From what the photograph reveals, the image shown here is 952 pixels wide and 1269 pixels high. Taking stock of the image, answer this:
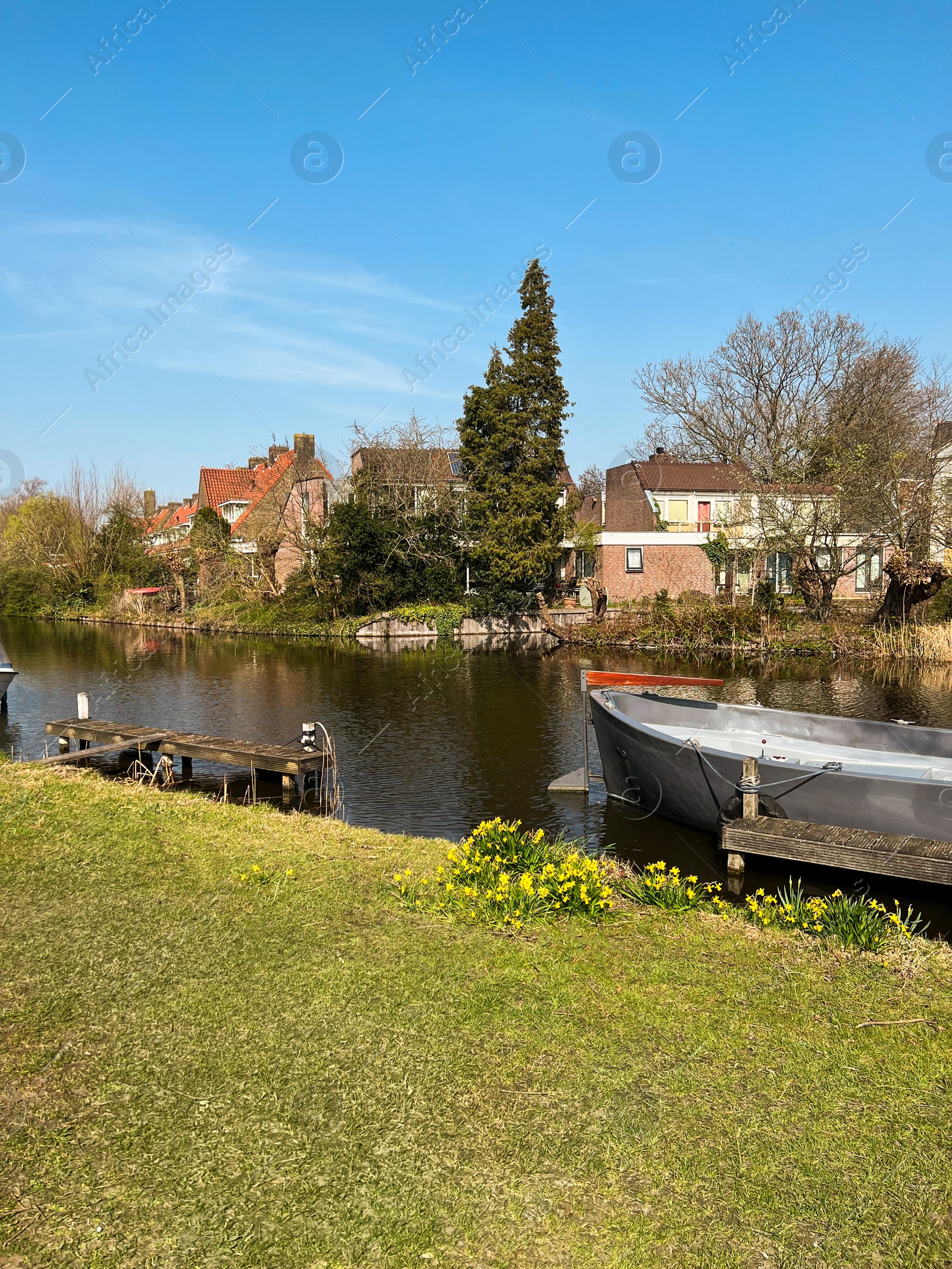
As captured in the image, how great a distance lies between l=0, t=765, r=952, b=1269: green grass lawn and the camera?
3.62 meters

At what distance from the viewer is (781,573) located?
46.5m

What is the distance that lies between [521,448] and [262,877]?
3786 centimetres

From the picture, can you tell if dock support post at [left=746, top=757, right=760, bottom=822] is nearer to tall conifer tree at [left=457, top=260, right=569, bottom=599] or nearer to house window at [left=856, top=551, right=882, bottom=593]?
tall conifer tree at [left=457, top=260, right=569, bottom=599]

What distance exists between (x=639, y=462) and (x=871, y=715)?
28.4 meters

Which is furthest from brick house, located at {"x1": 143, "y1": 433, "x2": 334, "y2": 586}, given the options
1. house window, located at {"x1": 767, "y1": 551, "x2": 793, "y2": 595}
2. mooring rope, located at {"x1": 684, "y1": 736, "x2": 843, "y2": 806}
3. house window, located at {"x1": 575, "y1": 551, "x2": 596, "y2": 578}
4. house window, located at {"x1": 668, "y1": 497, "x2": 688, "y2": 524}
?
mooring rope, located at {"x1": 684, "y1": 736, "x2": 843, "y2": 806}

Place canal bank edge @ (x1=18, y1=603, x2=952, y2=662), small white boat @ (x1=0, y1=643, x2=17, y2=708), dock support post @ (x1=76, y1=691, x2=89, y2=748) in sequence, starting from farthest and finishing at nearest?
canal bank edge @ (x1=18, y1=603, x2=952, y2=662) < small white boat @ (x1=0, y1=643, x2=17, y2=708) < dock support post @ (x1=76, y1=691, x2=89, y2=748)

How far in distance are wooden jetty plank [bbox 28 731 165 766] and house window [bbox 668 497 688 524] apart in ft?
119

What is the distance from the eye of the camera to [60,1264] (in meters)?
3.46

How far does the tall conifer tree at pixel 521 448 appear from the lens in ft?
141

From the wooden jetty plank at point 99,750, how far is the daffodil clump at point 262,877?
7.33 meters

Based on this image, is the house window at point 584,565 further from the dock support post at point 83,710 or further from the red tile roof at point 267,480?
the dock support post at point 83,710

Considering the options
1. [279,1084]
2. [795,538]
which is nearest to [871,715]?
[795,538]

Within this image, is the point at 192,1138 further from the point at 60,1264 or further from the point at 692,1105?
the point at 692,1105

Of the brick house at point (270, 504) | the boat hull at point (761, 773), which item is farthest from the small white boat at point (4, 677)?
the brick house at point (270, 504)
